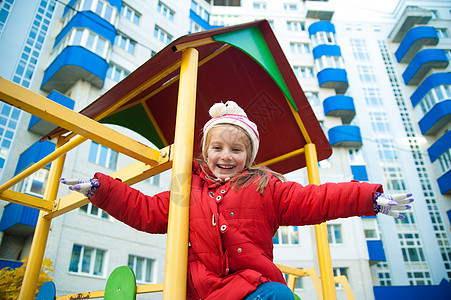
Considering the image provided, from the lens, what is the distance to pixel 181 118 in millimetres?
1483

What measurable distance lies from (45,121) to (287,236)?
378 inches

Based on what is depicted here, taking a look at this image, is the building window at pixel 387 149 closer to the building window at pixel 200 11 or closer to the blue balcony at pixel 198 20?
the blue balcony at pixel 198 20

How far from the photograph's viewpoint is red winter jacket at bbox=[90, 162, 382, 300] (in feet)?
4.18

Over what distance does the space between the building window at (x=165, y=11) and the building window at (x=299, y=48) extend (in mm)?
6779

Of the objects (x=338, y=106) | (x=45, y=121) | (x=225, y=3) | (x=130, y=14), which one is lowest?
(x=45, y=121)

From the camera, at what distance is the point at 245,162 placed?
1.67 m

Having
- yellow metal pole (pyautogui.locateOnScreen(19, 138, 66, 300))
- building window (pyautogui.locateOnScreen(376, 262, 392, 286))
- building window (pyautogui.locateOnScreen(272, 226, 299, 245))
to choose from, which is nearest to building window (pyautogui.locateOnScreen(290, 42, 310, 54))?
building window (pyautogui.locateOnScreen(272, 226, 299, 245))

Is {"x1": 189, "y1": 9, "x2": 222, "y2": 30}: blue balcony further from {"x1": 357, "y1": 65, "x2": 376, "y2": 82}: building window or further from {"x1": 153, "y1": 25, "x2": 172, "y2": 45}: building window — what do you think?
{"x1": 357, "y1": 65, "x2": 376, "y2": 82}: building window

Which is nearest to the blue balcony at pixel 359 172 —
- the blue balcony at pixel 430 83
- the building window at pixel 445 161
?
the building window at pixel 445 161

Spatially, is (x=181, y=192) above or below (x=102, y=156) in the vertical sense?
below

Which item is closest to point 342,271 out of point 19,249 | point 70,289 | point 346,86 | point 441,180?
point 441,180

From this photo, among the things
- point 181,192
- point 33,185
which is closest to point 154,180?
point 33,185

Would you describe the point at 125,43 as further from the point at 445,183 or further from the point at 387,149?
the point at 445,183

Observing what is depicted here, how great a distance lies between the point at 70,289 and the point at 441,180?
630 inches
